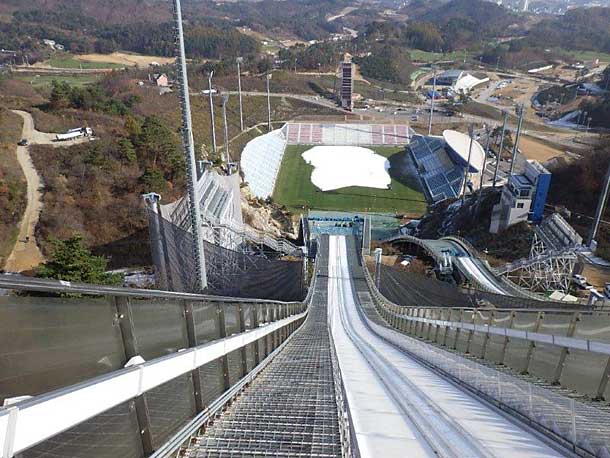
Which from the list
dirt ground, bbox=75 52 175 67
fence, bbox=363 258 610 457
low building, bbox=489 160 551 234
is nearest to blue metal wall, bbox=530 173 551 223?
low building, bbox=489 160 551 234

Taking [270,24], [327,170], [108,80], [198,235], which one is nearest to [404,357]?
[198,235]

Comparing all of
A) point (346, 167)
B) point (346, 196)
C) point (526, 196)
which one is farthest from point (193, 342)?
point (346, 167)

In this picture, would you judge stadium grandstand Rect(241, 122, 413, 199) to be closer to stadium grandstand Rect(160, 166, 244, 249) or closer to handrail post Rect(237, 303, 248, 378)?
stadium grandstand Rect(160, 166, 244, 249)

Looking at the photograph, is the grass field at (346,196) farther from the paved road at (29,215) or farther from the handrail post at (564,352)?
the handrail post at (564,352)

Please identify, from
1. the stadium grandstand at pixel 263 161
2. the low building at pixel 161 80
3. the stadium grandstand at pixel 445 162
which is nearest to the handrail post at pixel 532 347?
the stadium grandstand at pixel 263 161

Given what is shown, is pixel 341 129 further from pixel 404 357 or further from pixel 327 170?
pixel 404 357

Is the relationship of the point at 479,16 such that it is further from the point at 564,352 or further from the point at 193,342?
the point at 193,342
